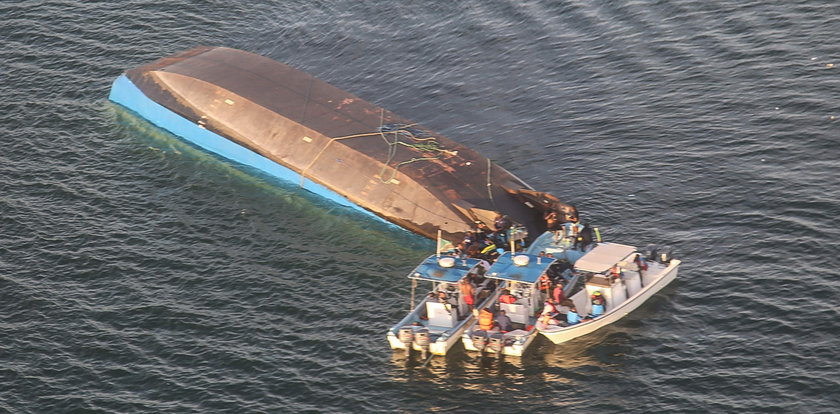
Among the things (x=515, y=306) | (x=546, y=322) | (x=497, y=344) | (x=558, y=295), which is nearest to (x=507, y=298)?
(x=515, y=306)

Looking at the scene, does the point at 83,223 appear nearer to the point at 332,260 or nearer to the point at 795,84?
the point at 332,260

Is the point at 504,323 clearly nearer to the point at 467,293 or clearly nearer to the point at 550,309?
the point at 550,309

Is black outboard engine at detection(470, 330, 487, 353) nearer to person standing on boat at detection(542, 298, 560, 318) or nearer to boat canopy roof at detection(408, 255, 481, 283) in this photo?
boat canopy roof at detection(408, 255, 481, 283)

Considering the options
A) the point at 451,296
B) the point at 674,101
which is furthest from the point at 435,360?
the point at 674,101

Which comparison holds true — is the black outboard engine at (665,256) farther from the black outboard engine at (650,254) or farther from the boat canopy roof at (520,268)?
the boat canopy roof at (520,268)

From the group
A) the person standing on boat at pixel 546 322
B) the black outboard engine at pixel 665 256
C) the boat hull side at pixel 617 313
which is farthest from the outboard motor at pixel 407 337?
the black outboard engine at pixel 665 256

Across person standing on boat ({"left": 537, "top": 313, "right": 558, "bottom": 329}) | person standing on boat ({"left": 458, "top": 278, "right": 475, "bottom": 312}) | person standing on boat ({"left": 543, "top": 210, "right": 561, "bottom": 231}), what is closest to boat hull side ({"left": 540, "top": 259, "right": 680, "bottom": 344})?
person standing on boat ({"left": 537, "top": 313, "right": 558, "bottom": 329})
